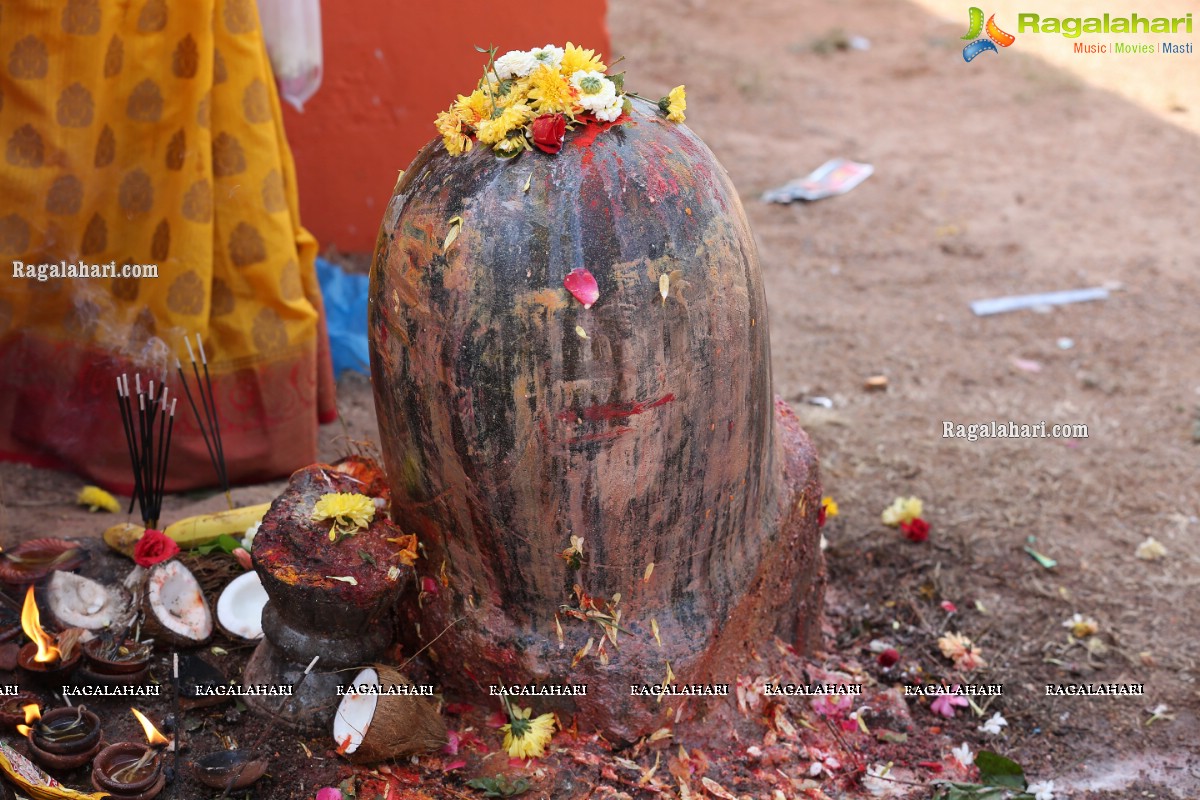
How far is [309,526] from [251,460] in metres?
1.46

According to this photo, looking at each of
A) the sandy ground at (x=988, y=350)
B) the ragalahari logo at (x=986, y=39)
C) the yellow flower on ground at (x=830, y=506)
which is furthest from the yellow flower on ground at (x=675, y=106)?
the ragalahari logo at (x=986, y=39)

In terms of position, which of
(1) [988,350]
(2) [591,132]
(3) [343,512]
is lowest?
(1) [988,350]

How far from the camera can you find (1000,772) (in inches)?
116

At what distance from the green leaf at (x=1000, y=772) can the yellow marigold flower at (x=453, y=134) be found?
208 centimetres

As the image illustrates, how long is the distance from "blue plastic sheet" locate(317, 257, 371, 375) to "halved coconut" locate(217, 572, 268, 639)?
1.87 meters

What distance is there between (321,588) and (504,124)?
3.67ft

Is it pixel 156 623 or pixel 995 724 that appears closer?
pixel 156 623

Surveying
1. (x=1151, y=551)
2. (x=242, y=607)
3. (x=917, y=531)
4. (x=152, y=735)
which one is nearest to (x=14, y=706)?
(x=152, y=735)

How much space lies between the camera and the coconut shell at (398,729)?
2.57m

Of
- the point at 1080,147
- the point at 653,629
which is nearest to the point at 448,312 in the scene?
the point at 653,629

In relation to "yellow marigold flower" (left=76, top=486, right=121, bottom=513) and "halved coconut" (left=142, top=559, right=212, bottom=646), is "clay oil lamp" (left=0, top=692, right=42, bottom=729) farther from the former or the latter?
"yellow marigold flower" (left=76, top=486, right=121, bottom=513)

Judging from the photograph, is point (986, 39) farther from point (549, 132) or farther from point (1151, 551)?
point (549, 132)

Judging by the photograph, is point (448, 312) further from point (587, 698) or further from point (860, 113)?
point (860, 113)

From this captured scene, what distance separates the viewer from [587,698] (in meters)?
2.66
